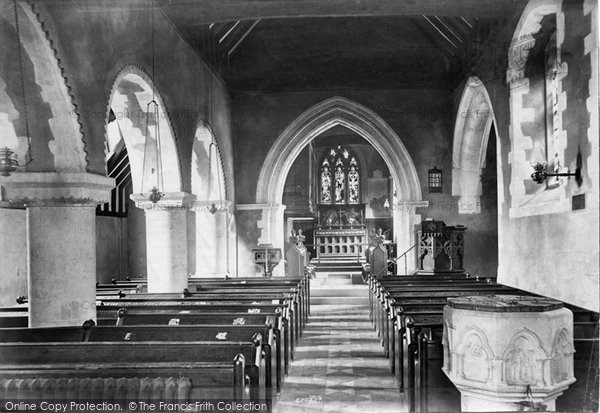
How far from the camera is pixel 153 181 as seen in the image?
9.52 m

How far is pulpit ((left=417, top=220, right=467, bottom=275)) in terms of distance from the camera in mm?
13383

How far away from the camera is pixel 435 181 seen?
15.0m

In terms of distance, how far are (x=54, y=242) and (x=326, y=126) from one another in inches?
420

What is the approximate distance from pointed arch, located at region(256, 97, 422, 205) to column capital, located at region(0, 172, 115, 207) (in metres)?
9.55

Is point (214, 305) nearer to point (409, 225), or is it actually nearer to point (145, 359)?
point (145, 359)

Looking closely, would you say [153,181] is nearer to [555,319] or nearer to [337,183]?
[555,319]

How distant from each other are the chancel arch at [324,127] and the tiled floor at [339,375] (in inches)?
209

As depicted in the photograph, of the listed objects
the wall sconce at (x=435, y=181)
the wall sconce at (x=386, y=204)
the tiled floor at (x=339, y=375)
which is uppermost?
the wall sconce at (x=435, y=181)

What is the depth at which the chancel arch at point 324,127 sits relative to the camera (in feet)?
49.5

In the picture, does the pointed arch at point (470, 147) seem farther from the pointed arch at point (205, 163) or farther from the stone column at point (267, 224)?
the pointed arch at point (205, 163)

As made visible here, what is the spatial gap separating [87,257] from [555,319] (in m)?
4.59

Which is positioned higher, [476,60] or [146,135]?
[476,60]

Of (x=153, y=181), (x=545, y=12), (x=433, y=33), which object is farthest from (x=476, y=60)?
(x=153, y=181)

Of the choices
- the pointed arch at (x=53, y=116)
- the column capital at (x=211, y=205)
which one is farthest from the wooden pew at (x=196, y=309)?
the column capital at (x=211, y=205)
